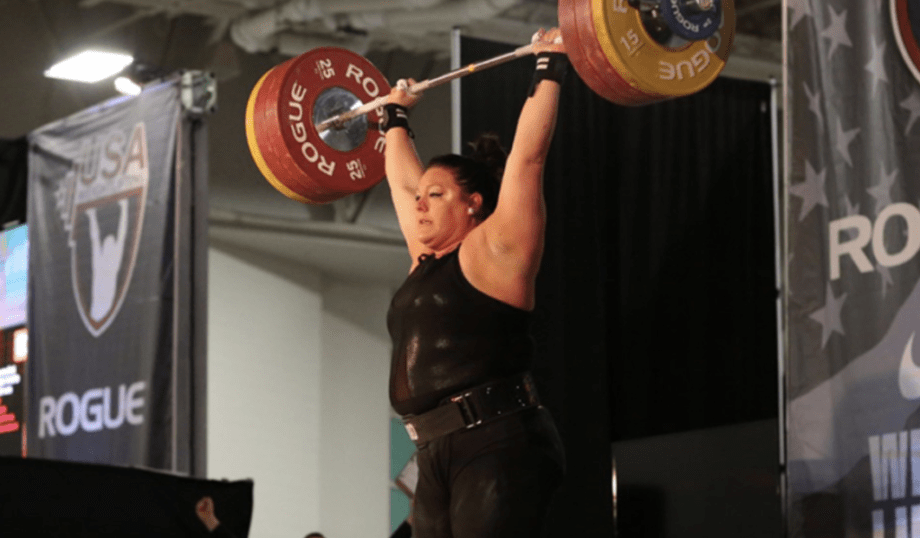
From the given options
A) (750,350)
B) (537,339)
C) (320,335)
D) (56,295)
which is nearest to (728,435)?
(750,350)

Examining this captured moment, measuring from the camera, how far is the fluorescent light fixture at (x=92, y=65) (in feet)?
19.2

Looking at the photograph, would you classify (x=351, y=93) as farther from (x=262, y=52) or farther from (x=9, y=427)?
(x=262, y=52)

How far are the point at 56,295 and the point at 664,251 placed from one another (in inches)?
116

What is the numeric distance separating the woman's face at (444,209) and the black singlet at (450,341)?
7cm

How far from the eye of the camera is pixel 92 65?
233 inches

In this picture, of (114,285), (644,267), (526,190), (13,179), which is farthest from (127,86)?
(526,190)

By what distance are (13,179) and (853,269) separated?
4.89 metres

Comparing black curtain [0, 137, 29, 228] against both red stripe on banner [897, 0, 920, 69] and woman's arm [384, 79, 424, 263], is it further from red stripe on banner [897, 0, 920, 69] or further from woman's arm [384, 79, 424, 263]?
red stripe on banner [897, 0, 920, 69]

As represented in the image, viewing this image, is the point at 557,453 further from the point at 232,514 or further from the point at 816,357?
the point at 232,514

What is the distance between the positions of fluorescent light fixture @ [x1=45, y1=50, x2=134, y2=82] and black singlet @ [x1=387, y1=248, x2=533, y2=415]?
11.5 ft

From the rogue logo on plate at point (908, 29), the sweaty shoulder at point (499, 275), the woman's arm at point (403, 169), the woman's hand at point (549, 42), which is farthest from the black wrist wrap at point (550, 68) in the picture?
the rogue logo on plate at point (908, 29)

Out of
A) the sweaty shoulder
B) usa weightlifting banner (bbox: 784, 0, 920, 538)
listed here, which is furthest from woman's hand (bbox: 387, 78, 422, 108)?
usa weightlifting banner (bbox: 784, 0, 920, 538)

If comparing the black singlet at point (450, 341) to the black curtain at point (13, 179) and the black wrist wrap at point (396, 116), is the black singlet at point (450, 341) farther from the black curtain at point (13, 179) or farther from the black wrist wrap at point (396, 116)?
the black curtain at point (13, 179)

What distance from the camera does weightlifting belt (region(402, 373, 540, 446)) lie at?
2658mm
